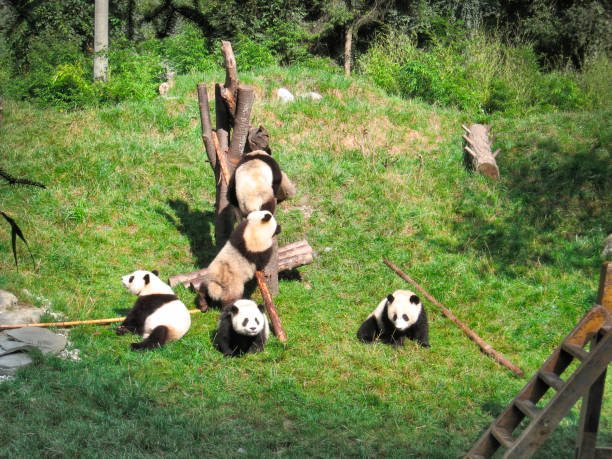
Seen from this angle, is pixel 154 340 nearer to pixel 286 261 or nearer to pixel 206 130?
pixel 286 261

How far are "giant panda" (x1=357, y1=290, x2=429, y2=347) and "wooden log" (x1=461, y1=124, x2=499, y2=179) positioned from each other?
5.63 meters

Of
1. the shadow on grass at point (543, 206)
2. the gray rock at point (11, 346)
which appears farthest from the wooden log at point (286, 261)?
the shadow on grass at point (543, 206)

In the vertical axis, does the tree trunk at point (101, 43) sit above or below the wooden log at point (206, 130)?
above

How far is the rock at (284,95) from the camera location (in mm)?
13477

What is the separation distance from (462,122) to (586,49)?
10.3 metres

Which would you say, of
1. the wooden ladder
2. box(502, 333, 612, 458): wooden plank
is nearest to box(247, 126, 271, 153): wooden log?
the wooden ladder

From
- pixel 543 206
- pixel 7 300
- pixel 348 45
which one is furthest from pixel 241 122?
pixel 348 45

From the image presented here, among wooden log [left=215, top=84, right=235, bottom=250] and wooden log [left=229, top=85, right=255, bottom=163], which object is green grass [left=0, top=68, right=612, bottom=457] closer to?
wooden log [left=215, top=84, right=235, bottom=250]

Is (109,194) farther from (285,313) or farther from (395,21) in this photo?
(395,21)

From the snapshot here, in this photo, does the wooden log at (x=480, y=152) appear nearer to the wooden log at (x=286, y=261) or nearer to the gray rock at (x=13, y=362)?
the wooden log at (x=286, y=261)

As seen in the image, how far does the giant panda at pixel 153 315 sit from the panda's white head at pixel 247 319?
0.75 meters

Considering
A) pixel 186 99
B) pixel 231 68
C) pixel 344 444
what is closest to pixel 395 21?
pixel 186 99

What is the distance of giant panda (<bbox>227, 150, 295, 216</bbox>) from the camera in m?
6.67

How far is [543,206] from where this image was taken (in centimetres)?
1015
